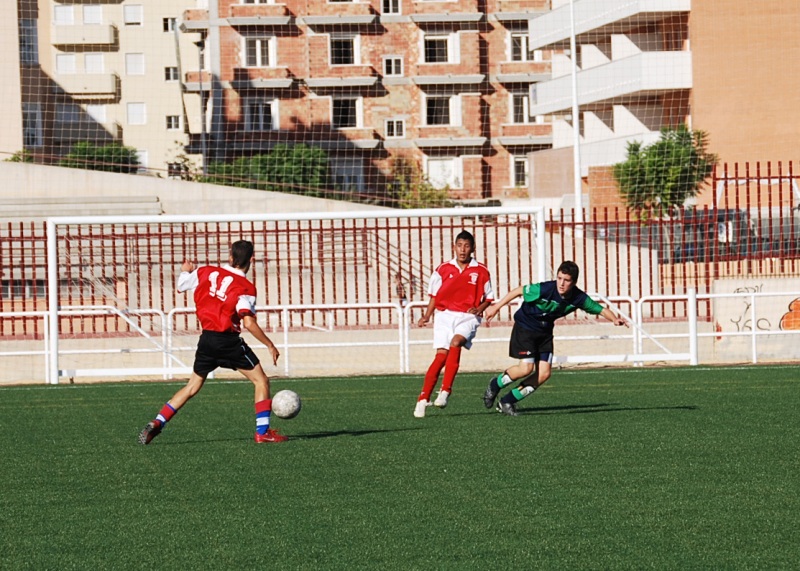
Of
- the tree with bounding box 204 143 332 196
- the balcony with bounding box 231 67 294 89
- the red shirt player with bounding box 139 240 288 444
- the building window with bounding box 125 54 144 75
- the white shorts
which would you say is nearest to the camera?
the red shirt player with bounding box 139 240 288 444

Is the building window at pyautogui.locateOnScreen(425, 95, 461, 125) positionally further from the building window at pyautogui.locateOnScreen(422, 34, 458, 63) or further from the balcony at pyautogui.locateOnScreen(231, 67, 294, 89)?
the balcony at pyautogui.locateOnScreen(231, 67, 294, 89)

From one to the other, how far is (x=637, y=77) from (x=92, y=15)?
3632cm

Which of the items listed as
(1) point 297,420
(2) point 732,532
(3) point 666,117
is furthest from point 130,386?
(3) point 666,117

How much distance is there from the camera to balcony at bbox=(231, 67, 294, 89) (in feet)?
205

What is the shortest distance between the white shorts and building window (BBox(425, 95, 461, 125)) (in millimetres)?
52413

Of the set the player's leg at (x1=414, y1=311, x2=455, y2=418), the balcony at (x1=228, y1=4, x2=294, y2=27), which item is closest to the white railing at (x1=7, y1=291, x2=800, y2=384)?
the player's leg at (x1=414, y1=311, x2=455, y2=418)

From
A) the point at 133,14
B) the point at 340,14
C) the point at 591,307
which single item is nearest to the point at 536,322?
the point at 591,307

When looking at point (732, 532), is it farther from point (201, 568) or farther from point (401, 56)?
point (401, 56)

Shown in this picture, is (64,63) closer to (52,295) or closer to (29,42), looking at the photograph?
(29,42)

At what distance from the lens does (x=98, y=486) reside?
30.5 ft

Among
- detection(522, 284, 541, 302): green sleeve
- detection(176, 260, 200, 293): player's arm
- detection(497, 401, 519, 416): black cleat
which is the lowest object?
detection(497, 401, 519, 416): black cleat

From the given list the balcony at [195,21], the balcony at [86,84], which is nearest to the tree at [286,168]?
the balcony at [195,21]

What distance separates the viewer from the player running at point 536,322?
42.3 ft

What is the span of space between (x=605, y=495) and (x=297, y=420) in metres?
5.87
